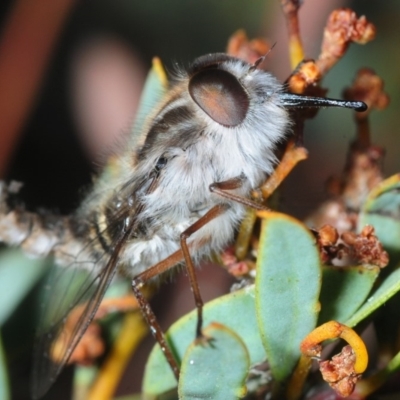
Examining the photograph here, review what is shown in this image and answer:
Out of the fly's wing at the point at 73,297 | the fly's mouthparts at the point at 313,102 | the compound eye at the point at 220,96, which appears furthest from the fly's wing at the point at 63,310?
the fly's mouthparts at the point at 313,102

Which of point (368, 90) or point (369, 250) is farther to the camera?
point (368, 90)

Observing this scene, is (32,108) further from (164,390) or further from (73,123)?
(164,390)

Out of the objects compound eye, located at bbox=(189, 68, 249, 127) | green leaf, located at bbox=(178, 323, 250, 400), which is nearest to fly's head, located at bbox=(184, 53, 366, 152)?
compound eye, located at bbox=(189, 68, 249, 127)

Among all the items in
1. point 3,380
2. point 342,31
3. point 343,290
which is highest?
point 342,31

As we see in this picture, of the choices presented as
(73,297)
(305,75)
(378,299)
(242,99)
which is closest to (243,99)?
(242,99)

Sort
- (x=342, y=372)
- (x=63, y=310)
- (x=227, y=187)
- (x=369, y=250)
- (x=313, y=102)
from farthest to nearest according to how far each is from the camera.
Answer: (x=63, y=310), (x=227, y=187), (x=313, y=102), (x=369, y=250), (x=342, y=372)

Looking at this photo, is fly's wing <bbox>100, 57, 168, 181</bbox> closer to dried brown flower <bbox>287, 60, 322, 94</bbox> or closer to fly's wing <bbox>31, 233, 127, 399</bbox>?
fly's wing <bbox>31, 233, 127, 399</bbox>

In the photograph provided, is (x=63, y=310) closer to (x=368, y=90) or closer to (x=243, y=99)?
(x=243, y=99)
